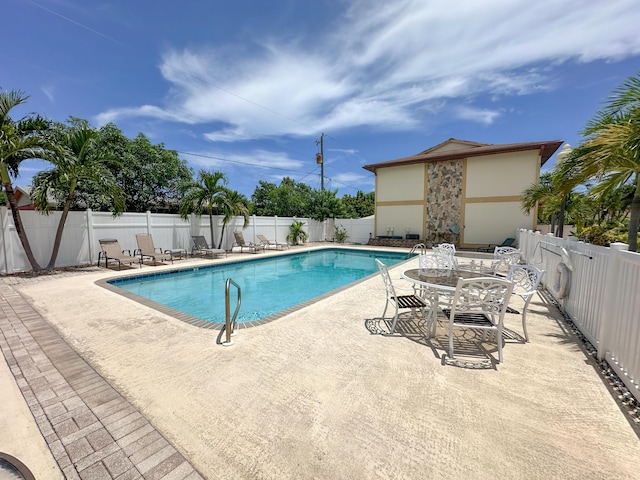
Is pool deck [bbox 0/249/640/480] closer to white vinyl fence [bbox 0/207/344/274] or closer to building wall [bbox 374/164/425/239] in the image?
white vinyl fence [bbox 0/207/344/274]

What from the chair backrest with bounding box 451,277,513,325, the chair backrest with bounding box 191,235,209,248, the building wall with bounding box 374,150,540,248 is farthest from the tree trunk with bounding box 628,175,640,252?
the chair backrest with bounding box 191,235,209,248

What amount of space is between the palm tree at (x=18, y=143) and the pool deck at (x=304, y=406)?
577 cm

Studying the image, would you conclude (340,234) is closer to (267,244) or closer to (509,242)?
(267,244)

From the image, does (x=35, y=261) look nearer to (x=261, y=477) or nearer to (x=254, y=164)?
(x=261, y=477)

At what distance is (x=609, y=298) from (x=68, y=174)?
39.0 feet

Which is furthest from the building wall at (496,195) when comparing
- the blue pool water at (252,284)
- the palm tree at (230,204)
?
the palm tree at (230,204)

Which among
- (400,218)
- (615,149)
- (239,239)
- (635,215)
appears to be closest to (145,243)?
(239,239)

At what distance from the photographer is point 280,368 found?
9.48 feet

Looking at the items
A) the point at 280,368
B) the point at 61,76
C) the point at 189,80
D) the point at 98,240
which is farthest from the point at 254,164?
the point at 280,368

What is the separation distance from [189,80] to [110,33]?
4089 mm

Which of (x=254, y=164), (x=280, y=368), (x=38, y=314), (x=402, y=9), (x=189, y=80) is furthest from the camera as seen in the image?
(x=254, y=164)

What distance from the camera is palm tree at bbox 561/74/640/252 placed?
3.49 m

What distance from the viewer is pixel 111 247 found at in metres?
9.46

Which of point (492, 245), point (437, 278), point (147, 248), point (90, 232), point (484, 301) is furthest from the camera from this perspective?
point (492, 245)
